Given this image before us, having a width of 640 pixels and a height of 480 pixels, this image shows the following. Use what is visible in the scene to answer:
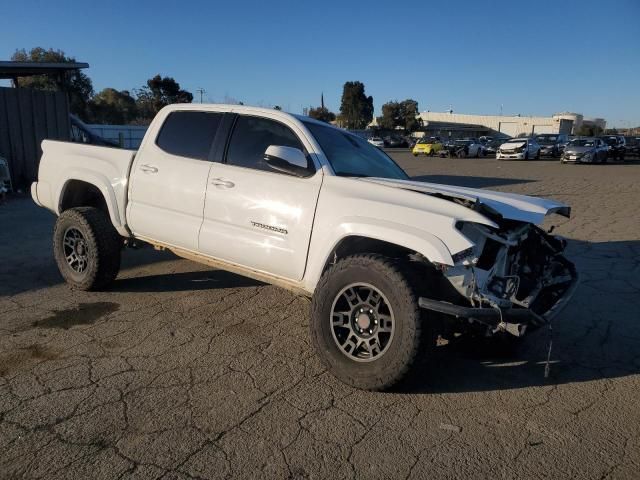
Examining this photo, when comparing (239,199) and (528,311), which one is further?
(239,199)

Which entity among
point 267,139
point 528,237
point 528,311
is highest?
point 267,139

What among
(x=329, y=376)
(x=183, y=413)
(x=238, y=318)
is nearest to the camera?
(x=183, y=413)

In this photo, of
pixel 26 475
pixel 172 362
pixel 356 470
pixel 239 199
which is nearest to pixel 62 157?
pixel 239 199

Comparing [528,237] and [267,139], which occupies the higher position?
[267,139]

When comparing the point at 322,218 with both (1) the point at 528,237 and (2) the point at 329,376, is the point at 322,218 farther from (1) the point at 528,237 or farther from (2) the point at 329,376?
(1) the point at 528,237

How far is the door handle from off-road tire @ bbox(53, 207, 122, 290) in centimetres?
152

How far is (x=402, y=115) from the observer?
8406 cm

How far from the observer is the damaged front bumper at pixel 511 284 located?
9.66 ft

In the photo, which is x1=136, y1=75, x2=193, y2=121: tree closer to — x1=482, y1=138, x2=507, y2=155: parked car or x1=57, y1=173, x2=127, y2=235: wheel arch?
x1=482, y1=138, x2=507, y2=155: parked car

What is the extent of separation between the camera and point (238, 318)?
450 cm

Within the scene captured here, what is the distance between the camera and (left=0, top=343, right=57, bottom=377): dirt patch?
11.2 ft

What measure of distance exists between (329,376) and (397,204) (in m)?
1.33

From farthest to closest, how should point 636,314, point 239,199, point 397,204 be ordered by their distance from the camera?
point 636,314 < point 239,199 < point 397,204

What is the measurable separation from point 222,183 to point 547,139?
41.4m
